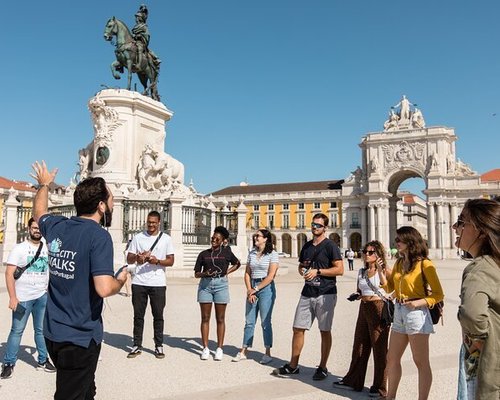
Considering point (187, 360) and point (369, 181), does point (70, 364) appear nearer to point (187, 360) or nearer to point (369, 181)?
point (187, 360)

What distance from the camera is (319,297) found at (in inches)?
199

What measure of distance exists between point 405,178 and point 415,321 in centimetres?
6544

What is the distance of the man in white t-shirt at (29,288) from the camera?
4922mm

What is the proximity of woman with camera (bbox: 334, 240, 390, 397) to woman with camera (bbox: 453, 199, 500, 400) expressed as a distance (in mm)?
2193

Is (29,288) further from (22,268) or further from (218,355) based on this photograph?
(218,355)

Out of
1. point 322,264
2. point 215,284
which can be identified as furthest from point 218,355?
point 322,264

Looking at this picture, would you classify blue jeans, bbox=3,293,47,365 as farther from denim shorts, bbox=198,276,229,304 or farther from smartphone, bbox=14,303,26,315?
denim shorts, bbox=198,276,229,304

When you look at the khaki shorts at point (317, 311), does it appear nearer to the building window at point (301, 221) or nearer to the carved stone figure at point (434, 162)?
the carved stone figure at point (434, 162)

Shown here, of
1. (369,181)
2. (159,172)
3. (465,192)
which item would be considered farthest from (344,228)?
(159,172)

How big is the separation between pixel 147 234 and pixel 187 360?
1.72 m

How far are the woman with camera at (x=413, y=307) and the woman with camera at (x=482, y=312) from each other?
161 centimetres

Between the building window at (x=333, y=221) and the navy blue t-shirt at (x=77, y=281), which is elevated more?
the building window at (x=333, y=221)

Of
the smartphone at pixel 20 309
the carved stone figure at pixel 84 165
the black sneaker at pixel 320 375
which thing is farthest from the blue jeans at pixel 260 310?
the carved stone figure at pixel 84 165

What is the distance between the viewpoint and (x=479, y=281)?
7.16ft
